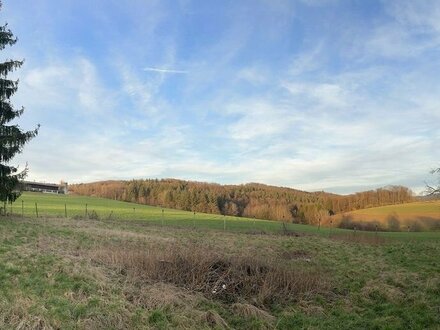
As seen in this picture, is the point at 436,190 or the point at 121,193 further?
the point at 121,193

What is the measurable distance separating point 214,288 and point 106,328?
4.37 meters

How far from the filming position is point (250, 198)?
11012cm

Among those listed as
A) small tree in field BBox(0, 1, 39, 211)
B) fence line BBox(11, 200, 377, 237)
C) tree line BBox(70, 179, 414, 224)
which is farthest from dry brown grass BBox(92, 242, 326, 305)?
tree line BBox(70, 179, 414, 224)

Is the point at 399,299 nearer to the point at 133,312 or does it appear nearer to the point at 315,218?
the point at 133,312

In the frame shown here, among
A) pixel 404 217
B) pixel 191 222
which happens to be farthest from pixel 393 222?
pixel 191 222

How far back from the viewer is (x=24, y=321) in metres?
7.84

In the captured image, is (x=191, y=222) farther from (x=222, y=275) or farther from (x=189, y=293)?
(x=189, y=293)

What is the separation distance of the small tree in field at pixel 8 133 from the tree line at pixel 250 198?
68.5 metres

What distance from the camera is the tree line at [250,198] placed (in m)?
96.9

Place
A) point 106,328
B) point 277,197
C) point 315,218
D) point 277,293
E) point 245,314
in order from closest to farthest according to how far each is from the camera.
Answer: point 106,328 → point 245,314 → point 277,293 → point 315,218 → point 277,197

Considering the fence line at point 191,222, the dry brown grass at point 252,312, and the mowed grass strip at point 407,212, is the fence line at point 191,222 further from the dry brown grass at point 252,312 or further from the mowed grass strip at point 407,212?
the dry brown grass at point 252,312

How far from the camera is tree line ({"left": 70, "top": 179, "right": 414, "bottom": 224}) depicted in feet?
318

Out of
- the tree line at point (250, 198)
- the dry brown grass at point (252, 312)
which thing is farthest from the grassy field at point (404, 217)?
the dry brown grass at point (252, 312)

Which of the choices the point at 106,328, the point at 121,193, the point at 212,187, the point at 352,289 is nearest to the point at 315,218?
the point at 212,187
